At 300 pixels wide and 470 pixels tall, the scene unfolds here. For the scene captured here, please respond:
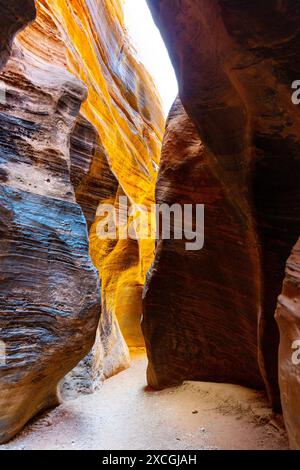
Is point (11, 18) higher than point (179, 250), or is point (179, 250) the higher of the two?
point (11, 18)

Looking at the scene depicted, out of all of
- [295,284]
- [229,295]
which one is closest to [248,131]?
[295,284]

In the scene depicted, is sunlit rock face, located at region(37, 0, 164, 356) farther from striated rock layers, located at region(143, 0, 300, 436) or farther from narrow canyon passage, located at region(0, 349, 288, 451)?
narrow canyon passage, located at region(0, 349, 288, 451)

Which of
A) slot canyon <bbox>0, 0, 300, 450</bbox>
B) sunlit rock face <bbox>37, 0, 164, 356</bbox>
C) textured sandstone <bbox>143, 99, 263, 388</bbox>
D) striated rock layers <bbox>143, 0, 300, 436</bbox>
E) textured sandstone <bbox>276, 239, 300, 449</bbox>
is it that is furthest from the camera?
sunlit rock face <bbox>37, 0, 164, 356</bbox>

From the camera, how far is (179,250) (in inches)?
331

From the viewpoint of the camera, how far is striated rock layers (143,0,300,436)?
4.49 meters

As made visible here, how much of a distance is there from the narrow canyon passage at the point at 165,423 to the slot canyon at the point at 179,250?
0.04 meters

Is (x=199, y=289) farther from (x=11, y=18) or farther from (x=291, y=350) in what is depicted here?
(x=11, y=18)

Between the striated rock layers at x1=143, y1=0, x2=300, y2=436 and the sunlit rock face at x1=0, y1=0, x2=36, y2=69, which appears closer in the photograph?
the sunlit rock face at x1=0, y1=0, x2=36, y2=69

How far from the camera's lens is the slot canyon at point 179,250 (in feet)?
15.2

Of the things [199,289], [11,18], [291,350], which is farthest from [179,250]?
[11,18]

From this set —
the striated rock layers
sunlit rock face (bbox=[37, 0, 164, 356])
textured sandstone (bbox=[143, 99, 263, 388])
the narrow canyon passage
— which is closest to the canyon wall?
sunlit rock face (bbox=[37, 0, 164, 356])

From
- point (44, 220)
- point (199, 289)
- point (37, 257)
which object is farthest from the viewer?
point (199, 289)

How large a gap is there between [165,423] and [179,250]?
3.67 m

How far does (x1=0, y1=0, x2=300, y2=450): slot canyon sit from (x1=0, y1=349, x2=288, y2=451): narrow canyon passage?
4 centimetres
